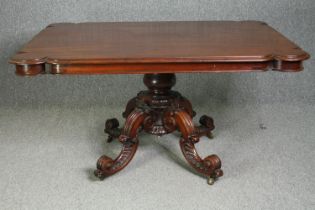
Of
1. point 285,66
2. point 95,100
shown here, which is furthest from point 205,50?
point 95,100

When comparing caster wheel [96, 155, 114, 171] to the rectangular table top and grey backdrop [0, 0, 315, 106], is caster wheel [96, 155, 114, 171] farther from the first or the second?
grey backdrop [0, 0, 315, 106]

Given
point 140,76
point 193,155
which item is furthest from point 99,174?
point 140,76

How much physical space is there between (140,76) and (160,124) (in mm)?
678

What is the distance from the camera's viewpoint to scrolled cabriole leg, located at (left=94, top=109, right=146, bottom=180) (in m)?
1.81

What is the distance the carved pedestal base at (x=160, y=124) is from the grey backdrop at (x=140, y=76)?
1.95 ft

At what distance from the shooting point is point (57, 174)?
6.14 ft

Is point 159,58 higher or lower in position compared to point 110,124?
higher

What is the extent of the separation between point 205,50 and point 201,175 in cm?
52

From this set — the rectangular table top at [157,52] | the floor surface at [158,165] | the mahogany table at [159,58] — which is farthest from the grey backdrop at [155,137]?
the rectangular table top at [157,52]

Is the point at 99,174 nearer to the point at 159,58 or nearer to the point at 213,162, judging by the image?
the point at 213,162

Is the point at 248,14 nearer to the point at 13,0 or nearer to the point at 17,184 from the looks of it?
the point at 13,0

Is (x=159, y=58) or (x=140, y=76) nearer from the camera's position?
(x=159, y=58)

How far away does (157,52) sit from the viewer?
1.56m

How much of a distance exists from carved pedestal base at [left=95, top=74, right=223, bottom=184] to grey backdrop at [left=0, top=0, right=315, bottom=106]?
1.95 ft
